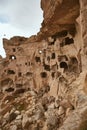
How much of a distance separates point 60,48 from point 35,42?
7728mm

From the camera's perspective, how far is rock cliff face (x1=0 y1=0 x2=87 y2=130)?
48.8ft

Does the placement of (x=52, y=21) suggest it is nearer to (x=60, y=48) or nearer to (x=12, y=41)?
(x=60, y=48)

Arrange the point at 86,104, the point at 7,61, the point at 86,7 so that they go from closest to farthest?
the point at 86,104, the point at 86,7, the point at 7,61

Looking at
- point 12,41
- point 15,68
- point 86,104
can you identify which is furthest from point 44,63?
point 86,104

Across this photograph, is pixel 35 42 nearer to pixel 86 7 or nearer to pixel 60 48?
pixel 60 48

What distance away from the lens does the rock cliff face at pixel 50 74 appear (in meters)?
14.9

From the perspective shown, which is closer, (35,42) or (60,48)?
(60,48)

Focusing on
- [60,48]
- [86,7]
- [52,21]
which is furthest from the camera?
[60,48]

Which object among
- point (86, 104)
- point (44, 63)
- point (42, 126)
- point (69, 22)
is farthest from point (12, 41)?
point (86, 104)

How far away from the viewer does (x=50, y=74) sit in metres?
32.5

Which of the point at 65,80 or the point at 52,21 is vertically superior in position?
the point at 52,21

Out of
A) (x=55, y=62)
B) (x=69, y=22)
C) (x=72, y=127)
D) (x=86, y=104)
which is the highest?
(x=69, y=22)

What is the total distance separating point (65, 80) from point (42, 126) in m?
7.72

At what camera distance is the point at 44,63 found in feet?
116
